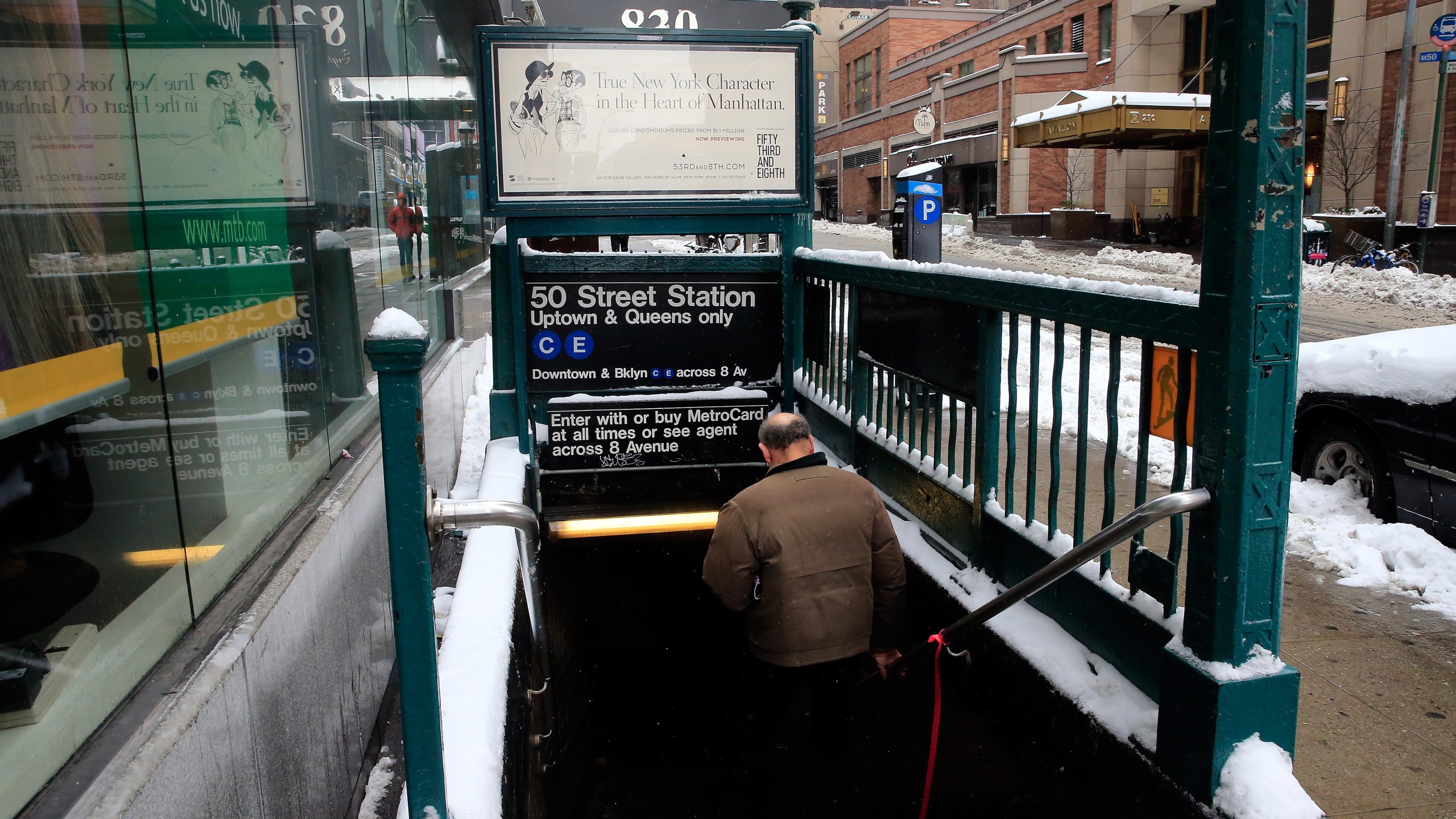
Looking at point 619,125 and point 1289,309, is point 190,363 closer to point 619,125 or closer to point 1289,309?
point 619,125

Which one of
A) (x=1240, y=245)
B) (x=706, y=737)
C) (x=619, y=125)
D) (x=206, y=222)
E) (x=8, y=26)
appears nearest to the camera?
(x=8, y=26)

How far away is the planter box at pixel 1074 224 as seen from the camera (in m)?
35.5

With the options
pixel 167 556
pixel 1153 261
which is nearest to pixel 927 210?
pixel 167 556

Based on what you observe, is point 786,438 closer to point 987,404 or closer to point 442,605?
point 987,404

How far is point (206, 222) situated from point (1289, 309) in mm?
3407

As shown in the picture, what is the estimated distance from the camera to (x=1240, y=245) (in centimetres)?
239

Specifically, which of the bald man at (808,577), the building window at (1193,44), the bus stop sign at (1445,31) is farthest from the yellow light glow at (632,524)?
the building window at (1193,44)

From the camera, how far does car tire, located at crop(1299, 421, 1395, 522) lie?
570 centimetres

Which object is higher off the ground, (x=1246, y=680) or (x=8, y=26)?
(x=8, y=26)

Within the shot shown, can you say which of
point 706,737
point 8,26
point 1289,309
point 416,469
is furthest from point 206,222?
point 706,737

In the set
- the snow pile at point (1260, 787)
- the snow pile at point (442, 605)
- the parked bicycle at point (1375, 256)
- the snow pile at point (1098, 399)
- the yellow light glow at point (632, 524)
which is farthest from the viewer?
the parked bicycle at point (1375, 256)

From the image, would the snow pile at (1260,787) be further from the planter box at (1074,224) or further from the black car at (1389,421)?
the planter box at (1074,224)

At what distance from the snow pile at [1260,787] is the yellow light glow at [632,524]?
12.0ft

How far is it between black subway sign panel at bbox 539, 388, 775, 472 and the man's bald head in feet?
4.58
